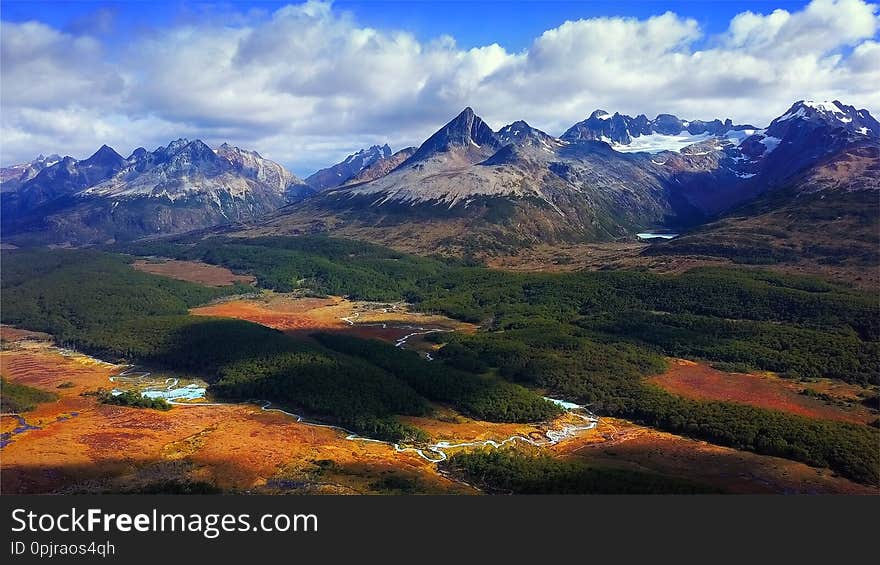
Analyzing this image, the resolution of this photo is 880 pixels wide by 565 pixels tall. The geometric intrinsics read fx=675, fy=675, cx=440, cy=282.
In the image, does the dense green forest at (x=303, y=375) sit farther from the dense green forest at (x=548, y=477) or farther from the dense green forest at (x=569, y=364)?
the dense green forest at (x=548, y=477)

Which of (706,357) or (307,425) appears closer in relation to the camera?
(307,425)

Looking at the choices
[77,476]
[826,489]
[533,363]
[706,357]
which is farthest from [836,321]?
[77,476]

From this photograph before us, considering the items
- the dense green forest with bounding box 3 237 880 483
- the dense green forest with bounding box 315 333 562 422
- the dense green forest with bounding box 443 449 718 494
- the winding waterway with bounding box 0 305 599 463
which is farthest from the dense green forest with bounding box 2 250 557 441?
the dense green forest with bounding box 443 449 718 494

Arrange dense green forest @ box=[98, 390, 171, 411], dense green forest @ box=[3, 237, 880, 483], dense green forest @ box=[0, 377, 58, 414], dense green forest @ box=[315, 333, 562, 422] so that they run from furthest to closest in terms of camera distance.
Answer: dense green forest @ box=[98, 390, 171, 411]
dense green forest @ box=[315, 333, 562, 422]
dense green forest @ box=[0, 377, 58, 414]
dense green forest @ box=[3, 237, 880, 483]

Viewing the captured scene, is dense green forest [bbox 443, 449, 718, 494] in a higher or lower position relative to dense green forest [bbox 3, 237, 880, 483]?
lower

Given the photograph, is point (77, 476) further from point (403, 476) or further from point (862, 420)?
point (862, 420)

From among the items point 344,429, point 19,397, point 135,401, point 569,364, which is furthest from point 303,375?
point 569,364

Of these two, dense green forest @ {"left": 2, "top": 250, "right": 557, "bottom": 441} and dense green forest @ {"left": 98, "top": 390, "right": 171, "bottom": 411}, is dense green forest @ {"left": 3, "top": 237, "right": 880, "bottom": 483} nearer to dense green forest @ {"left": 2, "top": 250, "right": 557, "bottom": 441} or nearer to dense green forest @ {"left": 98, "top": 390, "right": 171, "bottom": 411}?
dense green forest @ {"left": 2, "top": 250, "right": 557, "bottom": 441}
